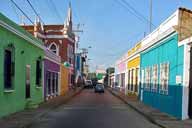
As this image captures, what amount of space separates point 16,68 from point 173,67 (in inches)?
315

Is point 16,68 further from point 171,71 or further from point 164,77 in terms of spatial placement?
point 164,77

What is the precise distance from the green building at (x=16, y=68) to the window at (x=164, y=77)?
7969mm

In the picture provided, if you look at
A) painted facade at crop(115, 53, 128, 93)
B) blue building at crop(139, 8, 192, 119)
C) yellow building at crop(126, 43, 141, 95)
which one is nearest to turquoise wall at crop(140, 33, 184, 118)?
blue building at crop(139, 8, 192, 119)

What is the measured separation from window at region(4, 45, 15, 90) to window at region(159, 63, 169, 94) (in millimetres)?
8439

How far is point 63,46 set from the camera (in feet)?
231

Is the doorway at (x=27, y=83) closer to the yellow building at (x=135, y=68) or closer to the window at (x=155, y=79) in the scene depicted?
the window at (x=155, y=79)

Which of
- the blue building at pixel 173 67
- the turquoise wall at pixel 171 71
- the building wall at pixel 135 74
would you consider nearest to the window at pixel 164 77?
the blue building at pixel 173 67

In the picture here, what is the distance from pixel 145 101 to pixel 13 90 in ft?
49.3

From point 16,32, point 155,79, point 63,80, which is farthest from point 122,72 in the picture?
point 16,32

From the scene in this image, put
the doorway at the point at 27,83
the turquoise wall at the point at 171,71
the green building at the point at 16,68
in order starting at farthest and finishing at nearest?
the doorway at the point at 27,83, the turquoise wall at the point at 171,71, the green building at the point at 16,68

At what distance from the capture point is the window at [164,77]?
24.0 m

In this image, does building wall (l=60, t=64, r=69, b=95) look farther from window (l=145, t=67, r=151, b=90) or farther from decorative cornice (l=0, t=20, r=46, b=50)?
decorative cornice (l=0, t=20, r=46, b=50)

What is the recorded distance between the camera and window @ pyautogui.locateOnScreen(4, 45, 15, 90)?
20.0 meters

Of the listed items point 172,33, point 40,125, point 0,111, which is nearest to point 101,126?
point 40,125
